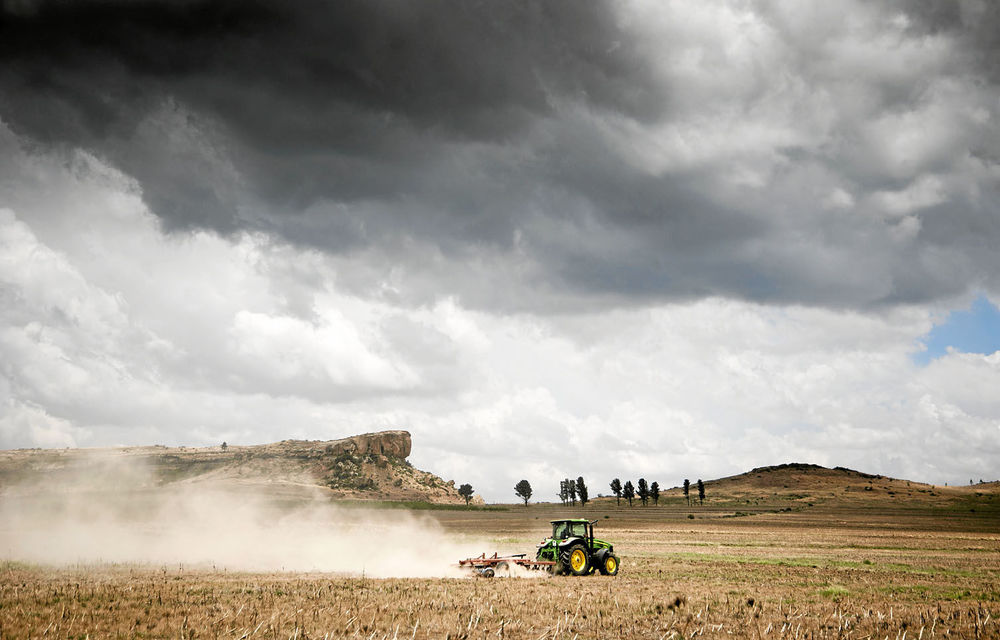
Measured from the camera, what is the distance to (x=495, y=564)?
28.2m

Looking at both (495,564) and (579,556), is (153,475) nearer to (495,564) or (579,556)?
(495,564)

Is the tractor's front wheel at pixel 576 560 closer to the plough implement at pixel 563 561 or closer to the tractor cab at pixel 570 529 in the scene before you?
the plough implement at pixel 563 561

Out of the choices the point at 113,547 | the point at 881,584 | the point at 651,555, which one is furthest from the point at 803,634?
the point at 113,547

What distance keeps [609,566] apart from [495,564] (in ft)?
18.3

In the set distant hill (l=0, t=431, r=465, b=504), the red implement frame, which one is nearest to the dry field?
the red implement frame

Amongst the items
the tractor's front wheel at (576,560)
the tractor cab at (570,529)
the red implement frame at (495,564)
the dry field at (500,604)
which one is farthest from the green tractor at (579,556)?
the dry field at (500,604)

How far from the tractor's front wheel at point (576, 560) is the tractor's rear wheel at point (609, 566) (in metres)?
0.84

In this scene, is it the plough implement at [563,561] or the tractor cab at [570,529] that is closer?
the plough implement at [563,561]

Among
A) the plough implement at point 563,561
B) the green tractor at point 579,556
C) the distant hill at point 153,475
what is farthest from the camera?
the distant hill at point 153,475

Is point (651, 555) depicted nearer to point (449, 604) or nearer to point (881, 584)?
point (881, 584)

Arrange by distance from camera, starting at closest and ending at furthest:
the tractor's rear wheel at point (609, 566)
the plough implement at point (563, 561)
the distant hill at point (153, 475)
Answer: the plough implement at point (563, 561) < the tractor's rear wheel at point (609, 566) < the distant hill at point (153, 475)

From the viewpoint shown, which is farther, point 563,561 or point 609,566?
point 609,566

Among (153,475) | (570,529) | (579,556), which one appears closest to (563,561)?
(579,556)

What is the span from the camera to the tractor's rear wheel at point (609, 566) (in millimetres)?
28891
